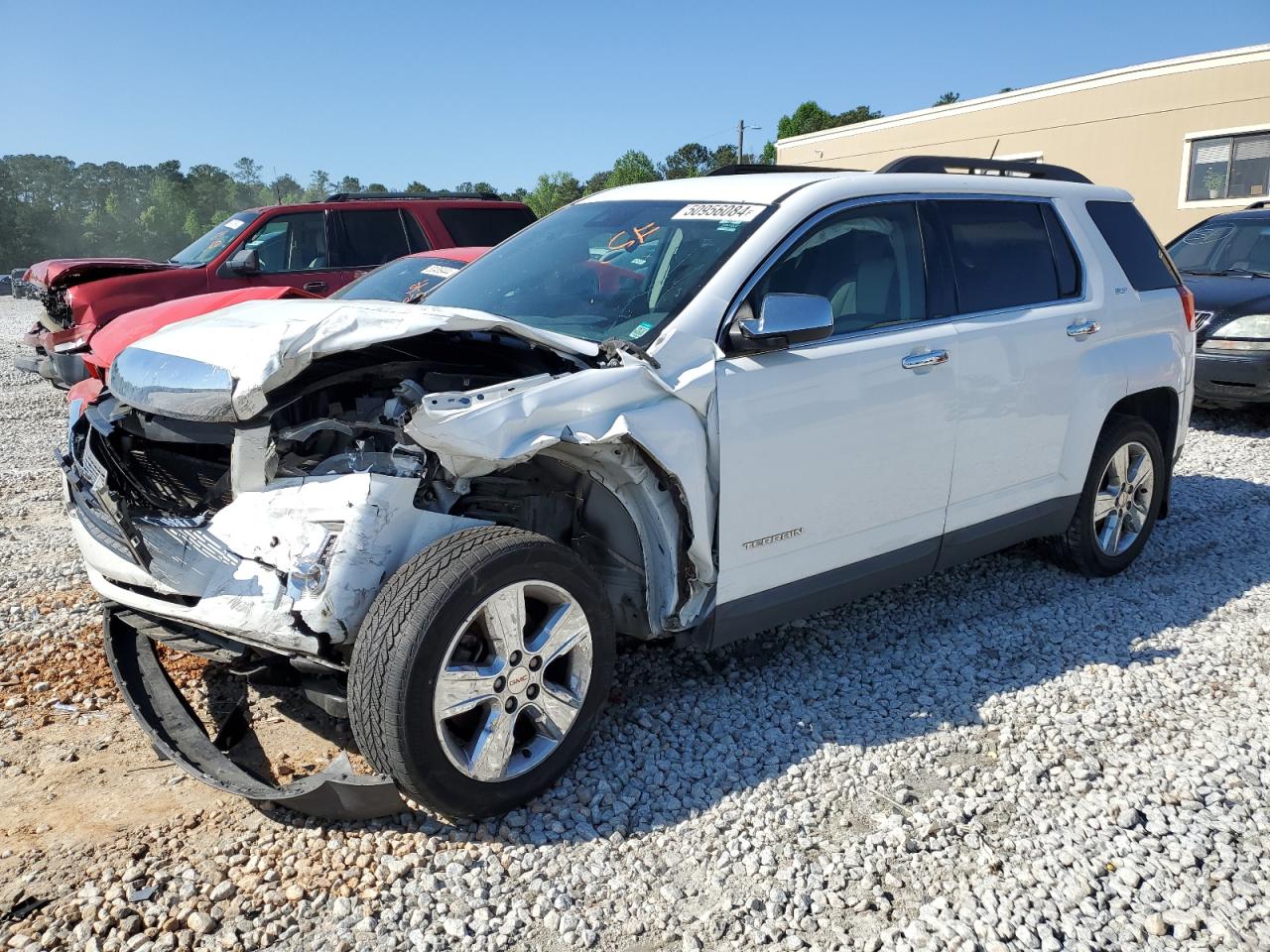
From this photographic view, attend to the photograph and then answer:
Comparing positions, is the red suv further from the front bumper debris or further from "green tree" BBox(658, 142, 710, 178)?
"green tree" BBox(658, 142, 710, 178)

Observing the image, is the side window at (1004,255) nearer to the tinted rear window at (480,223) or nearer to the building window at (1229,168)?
the tinted rear window at (480,223)

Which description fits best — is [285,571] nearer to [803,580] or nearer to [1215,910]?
[803,580]

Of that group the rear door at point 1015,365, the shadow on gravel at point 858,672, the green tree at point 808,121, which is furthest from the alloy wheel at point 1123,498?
the green tree at point 808,121

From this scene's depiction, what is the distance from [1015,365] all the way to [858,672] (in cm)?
149

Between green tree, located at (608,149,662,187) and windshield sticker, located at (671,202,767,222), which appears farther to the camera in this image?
green tree, located at (608,149,662,187)

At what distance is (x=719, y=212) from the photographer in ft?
12.8

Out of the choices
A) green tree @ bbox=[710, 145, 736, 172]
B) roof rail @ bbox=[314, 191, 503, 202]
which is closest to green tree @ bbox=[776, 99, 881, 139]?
green tree @ bbox=[710, 145, 736, 172]

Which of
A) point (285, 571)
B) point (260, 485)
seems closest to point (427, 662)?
point (285, 571)

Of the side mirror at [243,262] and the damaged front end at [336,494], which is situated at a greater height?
Result: the side mirror at [243,262]

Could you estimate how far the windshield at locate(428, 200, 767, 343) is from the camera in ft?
11.9

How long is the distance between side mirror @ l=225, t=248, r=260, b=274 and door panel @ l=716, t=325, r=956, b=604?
756 cm

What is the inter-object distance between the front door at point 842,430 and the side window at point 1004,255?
28 centimetres

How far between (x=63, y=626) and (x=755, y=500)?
3175 millimetres

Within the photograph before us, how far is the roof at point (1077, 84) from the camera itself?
825 inches
